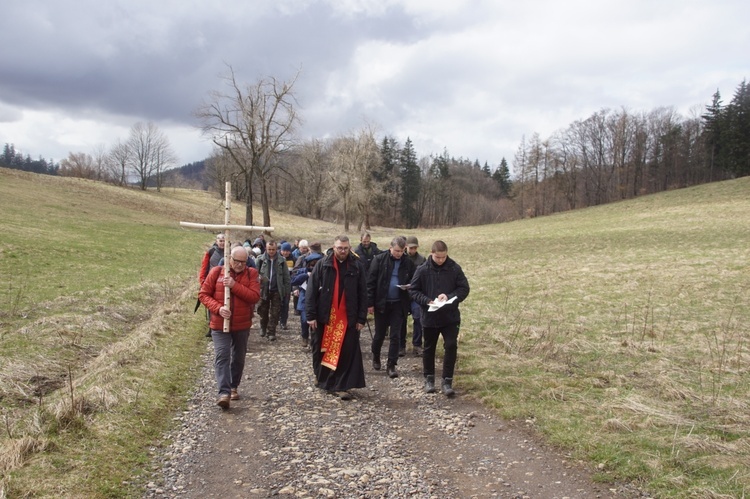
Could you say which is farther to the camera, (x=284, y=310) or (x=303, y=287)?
(x=284, y=310)

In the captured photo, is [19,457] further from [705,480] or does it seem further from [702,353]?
[702,353]

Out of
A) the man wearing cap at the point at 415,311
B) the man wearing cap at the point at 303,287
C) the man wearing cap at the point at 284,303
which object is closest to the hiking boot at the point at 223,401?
the man wearing cap at the point at 303,287

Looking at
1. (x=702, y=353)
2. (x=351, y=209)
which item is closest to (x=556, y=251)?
(x=702, y=353)

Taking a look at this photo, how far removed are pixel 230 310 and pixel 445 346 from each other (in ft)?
10.4

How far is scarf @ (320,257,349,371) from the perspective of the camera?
24.1 feet

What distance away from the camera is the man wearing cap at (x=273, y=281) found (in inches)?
432

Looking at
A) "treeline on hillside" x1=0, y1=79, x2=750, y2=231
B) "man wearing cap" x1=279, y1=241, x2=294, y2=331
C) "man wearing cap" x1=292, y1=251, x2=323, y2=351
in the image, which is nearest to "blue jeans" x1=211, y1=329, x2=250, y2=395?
"man wearing cap" x1=292, y1=251, x2=323, y2=351

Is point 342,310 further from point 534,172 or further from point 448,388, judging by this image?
point 534,172

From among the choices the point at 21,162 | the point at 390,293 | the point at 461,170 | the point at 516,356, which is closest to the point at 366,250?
the point at 390,293

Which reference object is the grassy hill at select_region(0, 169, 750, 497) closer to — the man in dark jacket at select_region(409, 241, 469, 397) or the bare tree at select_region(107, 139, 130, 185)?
the man in dark jacket at select_region(409, 241, 469, 397)

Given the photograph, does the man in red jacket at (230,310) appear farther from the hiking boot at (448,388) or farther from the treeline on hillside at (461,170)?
the treeline on hillside at (461,170)

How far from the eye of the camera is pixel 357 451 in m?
5.43

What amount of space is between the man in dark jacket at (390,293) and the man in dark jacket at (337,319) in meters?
1.03

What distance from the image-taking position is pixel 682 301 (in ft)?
43.5
